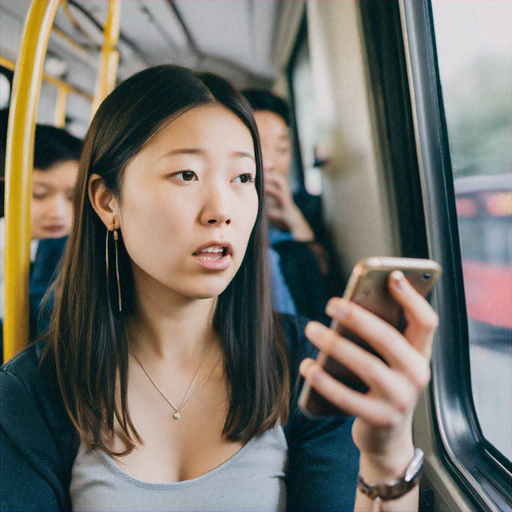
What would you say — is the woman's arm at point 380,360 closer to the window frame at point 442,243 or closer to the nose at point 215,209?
the nose at point 215,209

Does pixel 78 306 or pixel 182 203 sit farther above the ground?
pixel 182 203

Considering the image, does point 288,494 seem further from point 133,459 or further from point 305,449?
point 133,459

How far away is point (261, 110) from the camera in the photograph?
1964mm

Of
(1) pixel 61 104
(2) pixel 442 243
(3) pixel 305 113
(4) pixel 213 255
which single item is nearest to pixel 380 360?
(4) pixel 213 255

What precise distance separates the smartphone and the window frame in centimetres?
68

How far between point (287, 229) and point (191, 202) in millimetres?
1271

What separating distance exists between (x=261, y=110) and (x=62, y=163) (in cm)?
89

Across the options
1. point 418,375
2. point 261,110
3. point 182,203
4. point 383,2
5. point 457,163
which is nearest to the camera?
point 418,375

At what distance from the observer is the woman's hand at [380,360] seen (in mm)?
456

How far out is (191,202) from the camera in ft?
2.55

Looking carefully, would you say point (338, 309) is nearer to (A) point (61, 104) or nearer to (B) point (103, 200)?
(B) point (103, 200)

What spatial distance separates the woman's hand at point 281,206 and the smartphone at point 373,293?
146 centimetres

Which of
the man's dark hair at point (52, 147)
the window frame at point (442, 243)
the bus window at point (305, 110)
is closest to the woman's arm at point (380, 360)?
the window frame at point (442, 243)

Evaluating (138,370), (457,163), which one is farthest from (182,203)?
(457,163)
